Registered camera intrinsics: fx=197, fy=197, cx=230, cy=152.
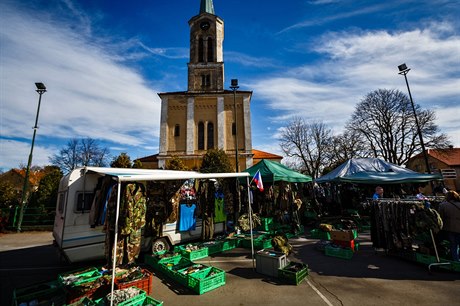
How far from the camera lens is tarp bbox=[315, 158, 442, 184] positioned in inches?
411

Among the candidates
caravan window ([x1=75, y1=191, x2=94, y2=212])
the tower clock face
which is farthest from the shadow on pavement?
the tower clock face

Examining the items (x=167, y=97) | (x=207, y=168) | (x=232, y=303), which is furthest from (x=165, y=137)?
(x=232, y=303)

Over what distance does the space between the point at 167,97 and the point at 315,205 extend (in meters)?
22.6

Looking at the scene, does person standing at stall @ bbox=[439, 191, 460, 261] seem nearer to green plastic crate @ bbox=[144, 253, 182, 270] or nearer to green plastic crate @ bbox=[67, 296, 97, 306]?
green plastic crate @ bbox=[144, 253, 182, 270]

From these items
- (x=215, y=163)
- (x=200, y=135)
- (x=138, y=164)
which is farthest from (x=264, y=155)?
(x=138, y=164)

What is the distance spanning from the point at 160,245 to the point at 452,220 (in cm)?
856

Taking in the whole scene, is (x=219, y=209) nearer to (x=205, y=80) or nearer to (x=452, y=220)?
(x=452, y=220)

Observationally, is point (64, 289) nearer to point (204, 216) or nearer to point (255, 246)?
point (204, 216)

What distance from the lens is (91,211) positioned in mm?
5594

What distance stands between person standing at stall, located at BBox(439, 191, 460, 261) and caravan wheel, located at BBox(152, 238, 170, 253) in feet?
27.4

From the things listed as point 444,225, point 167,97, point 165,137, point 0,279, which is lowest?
point 0,279

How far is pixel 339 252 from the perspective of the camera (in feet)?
21.1

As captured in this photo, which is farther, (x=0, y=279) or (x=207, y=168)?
(x=207, y=168)

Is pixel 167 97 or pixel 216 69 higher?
pixel 216 69
